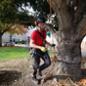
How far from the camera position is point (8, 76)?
12.9 meters

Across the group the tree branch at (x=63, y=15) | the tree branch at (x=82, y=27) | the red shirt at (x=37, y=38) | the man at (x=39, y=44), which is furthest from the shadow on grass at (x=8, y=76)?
the tree branch at (x=82, y=27)

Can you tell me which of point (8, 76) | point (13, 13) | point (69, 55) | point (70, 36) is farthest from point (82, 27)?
point (13, 13)

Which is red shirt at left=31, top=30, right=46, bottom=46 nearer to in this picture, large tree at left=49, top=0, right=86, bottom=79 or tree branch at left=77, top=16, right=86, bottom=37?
large tree at left=49, top=0, right=86, bottom=79

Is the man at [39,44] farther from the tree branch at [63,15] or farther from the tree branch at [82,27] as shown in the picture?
the tree branch at [82,27]

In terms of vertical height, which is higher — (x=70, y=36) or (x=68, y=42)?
(x=70, y=36)

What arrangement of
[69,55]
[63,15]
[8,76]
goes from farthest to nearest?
[8,76], [63,15], [69,55]

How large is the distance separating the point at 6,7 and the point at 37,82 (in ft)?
18.6

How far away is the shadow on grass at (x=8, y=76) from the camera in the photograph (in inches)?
460

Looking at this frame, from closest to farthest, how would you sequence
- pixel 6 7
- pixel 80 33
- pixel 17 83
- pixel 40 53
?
pixel 40 53 → pixel 80 33 → pixel 17 83 → pixel 6 7

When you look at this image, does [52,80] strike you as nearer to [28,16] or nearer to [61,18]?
[61,18]

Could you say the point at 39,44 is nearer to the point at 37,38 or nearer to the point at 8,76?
the point at 37,38

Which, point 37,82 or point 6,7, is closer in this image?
point 37,82

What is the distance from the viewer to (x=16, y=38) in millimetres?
88438

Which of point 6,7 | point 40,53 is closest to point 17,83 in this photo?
point 40,53
